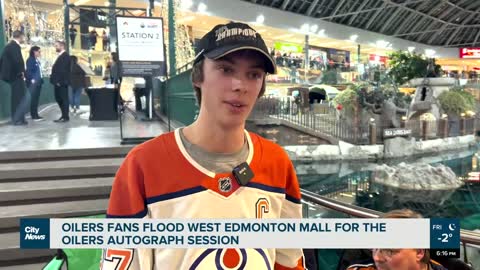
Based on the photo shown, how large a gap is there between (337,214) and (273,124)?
4.46 metres

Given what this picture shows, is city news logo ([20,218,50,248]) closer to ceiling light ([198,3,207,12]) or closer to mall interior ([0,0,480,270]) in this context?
mall interior ([0,0,480,270])

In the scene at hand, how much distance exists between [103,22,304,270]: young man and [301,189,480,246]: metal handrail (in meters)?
1.00

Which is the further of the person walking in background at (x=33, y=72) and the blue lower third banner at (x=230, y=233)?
the person walking in background at (x=33, y=72)

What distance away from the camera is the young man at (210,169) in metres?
0.92

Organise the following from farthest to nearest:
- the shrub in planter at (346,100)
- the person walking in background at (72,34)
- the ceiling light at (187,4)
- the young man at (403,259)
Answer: the ceiling light at (187,4)
the person walking in background at (72,34)
the shrub in planter at (346,100)
the young man at (403,259)

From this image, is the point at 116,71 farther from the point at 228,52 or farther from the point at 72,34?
the point at 228,52

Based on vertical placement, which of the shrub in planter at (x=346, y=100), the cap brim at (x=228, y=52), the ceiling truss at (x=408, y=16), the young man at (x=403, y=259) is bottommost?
the young man at (x=403, y=259)

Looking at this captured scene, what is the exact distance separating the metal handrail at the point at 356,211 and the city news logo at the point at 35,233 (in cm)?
133

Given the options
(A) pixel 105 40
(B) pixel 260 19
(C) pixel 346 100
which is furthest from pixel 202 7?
(C) pixel 346 100

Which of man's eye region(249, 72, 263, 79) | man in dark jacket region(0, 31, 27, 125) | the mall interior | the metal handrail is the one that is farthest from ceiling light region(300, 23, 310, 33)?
man's eye region(249, 72, 263, 79)

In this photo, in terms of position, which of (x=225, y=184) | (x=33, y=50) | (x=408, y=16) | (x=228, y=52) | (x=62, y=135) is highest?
(x=408, y=16)

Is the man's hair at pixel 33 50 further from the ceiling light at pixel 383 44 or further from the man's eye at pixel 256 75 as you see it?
the ceiling light at pixel 383 44

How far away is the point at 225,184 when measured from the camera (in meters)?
0.95

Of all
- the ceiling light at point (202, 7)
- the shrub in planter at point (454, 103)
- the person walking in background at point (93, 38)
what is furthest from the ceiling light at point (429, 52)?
the person walking in background at point (93, 38)
